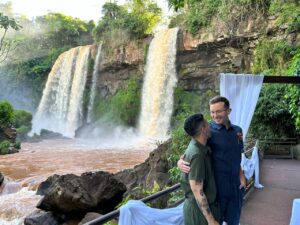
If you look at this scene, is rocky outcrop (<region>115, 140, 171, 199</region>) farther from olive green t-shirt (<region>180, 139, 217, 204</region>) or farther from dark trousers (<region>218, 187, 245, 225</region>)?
olive green t-shirt (<region>180, 139, 217, 204</region>)

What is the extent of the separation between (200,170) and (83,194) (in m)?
5.60

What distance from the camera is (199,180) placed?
250cm

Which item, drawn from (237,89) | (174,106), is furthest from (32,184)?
(174,106)

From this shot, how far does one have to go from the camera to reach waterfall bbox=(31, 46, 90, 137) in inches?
1145

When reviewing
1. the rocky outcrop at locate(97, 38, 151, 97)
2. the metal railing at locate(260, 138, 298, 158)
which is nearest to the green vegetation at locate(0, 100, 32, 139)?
the rocky outcrop at locate(97, 38, 151, 97)

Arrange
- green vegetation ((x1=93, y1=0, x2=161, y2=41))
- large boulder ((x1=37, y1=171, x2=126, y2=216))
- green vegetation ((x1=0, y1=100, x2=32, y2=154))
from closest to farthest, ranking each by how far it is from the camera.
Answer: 1. large boulder ((x1=37, y1=171, x2=126, y2=216))
2. green vegetation ((x1=0, y1=100, x2=32, y2=154))
3. green vegetation ((x1=93, y1=0, x2=161, y2=41))

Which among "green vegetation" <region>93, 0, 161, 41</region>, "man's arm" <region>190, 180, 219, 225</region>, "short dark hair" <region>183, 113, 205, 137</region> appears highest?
"green vegetation" <region>93, 0, 161, 41</region>

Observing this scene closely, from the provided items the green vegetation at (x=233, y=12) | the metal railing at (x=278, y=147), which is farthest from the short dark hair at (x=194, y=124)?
the metal railing at (x=278, y=147)

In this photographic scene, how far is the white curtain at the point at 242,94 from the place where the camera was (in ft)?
21.3

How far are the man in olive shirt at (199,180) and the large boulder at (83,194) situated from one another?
208 inches

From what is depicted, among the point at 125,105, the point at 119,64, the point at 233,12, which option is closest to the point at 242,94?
the point at 233,12

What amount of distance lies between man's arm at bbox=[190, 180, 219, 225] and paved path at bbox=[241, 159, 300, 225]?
3040mm

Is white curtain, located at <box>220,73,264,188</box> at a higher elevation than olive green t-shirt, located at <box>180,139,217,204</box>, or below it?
higher

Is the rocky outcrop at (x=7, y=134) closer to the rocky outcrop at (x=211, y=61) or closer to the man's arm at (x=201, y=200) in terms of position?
the rocky outcrop at (x=211, y=61)
